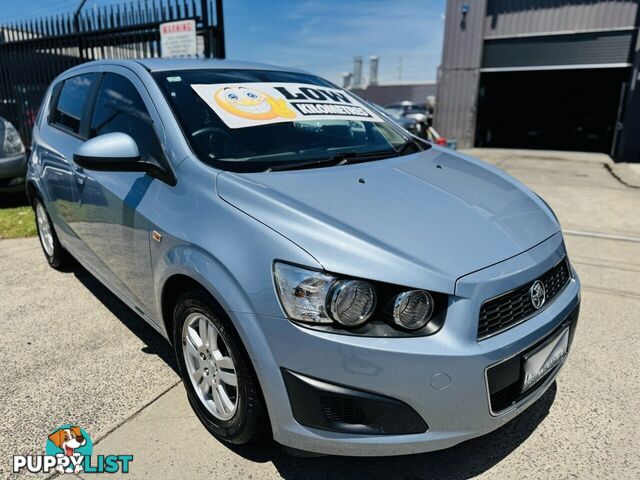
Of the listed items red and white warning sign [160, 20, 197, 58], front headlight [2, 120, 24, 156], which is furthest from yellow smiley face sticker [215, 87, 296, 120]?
front headlight [2, 120, 24, 156]

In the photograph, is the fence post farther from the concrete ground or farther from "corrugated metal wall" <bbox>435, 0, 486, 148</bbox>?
"corrugated metal wall" <bbox>435, 0, 486, 148</bbox>

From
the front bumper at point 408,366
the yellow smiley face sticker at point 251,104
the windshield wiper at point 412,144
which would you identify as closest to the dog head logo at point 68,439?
the front bumper at point 408,366

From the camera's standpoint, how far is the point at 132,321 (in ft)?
11.2

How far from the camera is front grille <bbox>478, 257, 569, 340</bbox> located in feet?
5.79

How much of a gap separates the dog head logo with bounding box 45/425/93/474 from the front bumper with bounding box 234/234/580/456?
3.21ft

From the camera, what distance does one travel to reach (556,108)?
18000mm

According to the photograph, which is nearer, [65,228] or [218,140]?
[218,140]

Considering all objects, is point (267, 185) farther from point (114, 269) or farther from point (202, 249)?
point (114, 269)

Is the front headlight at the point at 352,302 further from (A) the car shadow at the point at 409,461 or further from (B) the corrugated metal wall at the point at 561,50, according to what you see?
(B) the corrugated metal wall at the point at 561,50

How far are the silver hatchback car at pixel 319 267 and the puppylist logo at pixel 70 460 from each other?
40 cm

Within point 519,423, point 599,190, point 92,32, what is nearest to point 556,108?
point 599,190

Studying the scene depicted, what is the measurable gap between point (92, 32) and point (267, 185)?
27.0 ft

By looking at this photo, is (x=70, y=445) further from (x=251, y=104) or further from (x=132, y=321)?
(x=251, y=104)

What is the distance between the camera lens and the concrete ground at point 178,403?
6.79 feet
